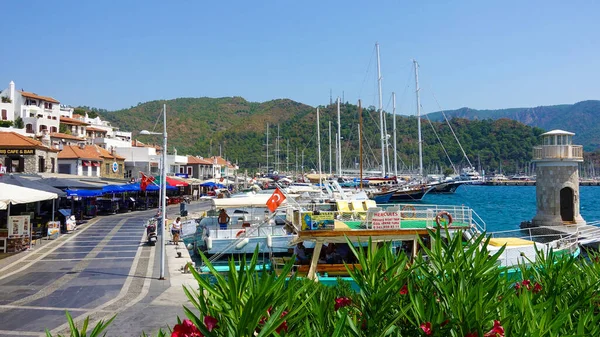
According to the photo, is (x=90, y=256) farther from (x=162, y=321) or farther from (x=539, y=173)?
(x=539, y=173)

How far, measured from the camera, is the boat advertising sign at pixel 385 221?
19.3 m

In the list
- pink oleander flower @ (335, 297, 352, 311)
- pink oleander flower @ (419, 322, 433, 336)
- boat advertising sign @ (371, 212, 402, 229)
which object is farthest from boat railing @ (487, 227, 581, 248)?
pink oleander flower @ (419, 322, 433, 336)

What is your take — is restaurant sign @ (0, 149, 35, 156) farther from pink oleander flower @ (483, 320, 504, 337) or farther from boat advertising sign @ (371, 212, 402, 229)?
pink oleander flower @ (483, 320, 504, 337)

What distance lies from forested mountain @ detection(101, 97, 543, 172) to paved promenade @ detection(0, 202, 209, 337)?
107 meters

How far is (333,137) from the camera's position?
493ft

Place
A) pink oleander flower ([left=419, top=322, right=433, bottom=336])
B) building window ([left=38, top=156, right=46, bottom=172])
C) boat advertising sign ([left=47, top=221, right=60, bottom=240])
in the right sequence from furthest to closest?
building window ([left=38, top=156, right=46, bottom=172]) → boat advertising sign ([left=47, top=221, right=60, bottom=240]) → pink oleander flower ([left=419, top=322, right=433, bottom=336])

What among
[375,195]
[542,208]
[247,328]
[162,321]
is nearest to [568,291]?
[247,328]

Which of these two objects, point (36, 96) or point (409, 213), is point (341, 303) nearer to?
point (409, 213)

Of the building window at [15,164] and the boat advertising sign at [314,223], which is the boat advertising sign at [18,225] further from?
the building window at [15,164]

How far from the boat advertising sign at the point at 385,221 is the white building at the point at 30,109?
59.2 meters

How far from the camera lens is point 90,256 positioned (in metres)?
22.9

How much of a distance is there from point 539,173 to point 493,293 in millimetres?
28944

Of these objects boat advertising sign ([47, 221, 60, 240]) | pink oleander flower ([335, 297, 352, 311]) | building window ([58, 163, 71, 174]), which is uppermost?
building window ([58, 163, 71, 174])

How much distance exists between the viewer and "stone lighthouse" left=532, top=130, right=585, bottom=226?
30.9m
